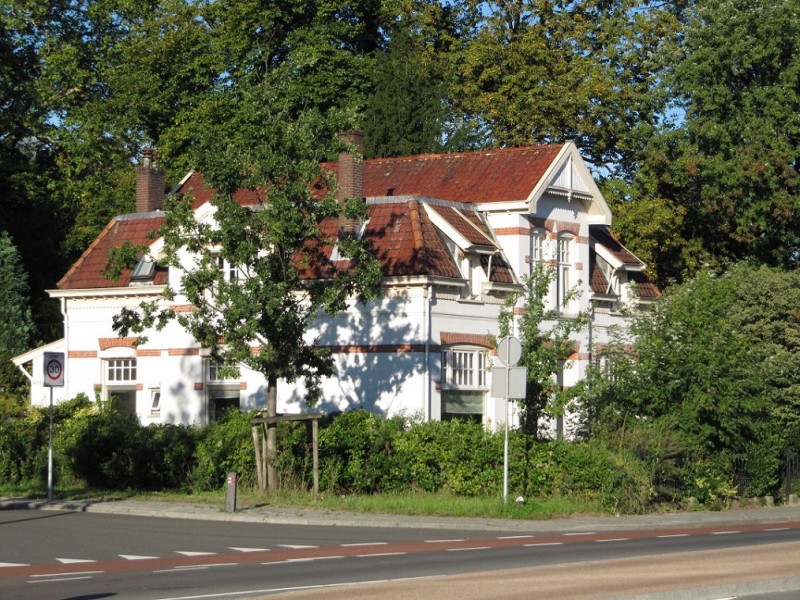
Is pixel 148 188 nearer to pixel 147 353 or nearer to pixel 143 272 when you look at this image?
pixel 143 272

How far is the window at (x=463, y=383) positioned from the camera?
35.1 m

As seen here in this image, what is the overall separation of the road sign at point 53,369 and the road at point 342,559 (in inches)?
130

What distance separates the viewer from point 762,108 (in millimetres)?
44219

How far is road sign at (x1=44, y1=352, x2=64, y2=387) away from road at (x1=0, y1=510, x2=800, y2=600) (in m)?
3.31

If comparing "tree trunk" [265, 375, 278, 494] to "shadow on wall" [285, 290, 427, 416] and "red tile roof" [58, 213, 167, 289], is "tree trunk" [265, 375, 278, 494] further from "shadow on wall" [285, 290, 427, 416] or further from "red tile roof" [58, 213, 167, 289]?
"red tile roof" [58, 213, 167, 289]

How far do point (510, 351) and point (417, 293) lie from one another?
7.56 meters

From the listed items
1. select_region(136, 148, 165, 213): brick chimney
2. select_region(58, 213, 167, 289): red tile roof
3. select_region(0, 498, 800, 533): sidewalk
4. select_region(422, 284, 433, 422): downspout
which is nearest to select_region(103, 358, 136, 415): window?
select_region(58, 213, 167, 289): red tile roof

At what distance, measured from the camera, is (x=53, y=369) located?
28.6m

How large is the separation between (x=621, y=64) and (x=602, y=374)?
71.6ft

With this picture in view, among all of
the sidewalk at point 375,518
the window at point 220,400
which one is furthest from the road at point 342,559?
the window at point 220,400

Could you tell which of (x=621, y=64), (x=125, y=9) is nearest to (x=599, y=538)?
(x=621, y=64)

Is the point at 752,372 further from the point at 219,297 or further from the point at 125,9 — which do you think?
the point at 125,9

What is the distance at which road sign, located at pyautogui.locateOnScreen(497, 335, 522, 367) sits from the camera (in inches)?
1067

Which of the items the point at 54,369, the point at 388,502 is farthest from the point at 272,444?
the point at 54,369
